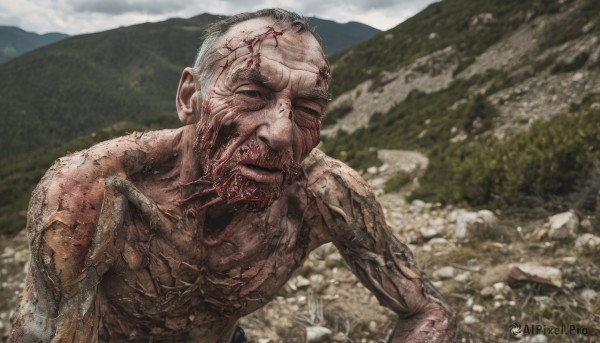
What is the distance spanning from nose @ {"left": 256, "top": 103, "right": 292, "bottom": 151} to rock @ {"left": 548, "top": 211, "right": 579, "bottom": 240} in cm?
496

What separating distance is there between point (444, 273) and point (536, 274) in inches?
39.5

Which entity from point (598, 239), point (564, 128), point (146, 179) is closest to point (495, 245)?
point (598, 239)

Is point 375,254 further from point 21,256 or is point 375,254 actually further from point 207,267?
point 21,256

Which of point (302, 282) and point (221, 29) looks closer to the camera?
point (221, 29)

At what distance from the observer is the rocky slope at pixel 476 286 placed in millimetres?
4234

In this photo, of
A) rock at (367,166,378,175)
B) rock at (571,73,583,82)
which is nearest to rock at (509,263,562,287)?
rock at (367,166,378,175)

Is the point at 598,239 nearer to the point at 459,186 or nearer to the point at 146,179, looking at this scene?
the point at 459,186

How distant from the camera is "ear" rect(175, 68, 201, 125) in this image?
80.8 inches

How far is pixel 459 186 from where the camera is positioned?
780cm

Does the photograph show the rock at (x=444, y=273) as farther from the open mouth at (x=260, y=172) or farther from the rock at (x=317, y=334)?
the open mouth at (x=260, y=172)

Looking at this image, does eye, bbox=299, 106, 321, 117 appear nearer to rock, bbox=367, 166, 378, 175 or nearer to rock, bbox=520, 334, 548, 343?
rock, bbox=520, 334, 548, 343

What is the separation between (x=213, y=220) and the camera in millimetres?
2287

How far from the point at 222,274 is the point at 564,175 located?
6.14m

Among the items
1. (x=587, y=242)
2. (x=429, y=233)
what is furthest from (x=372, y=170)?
(x=587, y=242)
